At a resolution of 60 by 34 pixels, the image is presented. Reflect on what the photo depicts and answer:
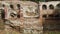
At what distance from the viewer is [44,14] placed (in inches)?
1093

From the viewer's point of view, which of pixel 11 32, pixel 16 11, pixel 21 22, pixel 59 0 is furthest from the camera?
pixel 59 0

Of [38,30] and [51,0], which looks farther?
[51,0]

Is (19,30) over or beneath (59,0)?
beneath

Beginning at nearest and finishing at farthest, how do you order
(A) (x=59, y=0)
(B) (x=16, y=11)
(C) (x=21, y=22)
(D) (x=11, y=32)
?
(D) (x=11, y=32) → (C) (x=21, y=22) → (B) (x=16, y=11) → (A) (x=59, y=0)

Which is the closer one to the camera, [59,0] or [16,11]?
[16,11]

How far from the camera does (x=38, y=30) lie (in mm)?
24250

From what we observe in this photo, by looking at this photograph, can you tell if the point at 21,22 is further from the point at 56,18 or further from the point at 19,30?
the point at 56,18

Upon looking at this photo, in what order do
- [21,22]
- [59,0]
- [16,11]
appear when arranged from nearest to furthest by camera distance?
[21,22] < [16,11] < [59,0]

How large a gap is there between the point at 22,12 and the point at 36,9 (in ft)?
7.54

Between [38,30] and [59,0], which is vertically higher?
[59,0]

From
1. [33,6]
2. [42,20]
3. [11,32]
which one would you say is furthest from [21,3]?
[11,32]

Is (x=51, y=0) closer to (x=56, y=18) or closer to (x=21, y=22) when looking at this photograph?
(x=56, y=18)

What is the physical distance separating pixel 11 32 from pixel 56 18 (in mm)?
5836

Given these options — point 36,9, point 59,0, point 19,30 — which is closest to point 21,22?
point 19,30
